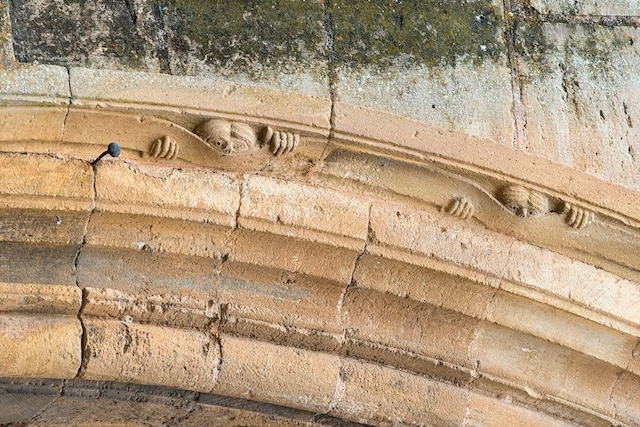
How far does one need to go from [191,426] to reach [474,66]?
170 centimetres

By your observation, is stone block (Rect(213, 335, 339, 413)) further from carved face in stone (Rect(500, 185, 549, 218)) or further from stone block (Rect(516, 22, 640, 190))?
stone block (Rect(516, 22, 640, 190))

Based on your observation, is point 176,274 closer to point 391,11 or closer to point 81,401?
point 81,401

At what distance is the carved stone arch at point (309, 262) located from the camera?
348cm

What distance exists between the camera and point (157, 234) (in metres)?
3.60

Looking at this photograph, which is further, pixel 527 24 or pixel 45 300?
pixel 527 24

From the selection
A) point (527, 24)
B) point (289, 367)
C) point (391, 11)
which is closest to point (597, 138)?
point (527, 24)

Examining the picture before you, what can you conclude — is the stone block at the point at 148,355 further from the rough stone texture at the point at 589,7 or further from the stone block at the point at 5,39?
the rough stone texture at the point at 589,7

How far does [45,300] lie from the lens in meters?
3.50

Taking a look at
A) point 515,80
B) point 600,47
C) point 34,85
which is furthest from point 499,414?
point 34,85

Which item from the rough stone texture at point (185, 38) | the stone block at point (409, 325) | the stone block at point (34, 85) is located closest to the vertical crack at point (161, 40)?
the rough stone texture at point (185, 38)

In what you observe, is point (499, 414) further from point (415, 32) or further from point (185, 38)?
point (185, 38)

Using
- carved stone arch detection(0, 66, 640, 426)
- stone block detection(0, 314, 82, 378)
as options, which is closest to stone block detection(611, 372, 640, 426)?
carved stone arch detection(0, 66, 640, 426)

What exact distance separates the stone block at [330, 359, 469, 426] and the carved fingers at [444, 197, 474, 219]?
23.9 inches

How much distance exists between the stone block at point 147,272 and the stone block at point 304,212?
0.75 ft
